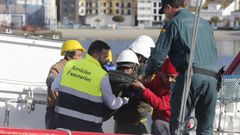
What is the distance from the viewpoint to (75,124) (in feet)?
14.1

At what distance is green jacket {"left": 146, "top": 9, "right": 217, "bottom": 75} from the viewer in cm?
434

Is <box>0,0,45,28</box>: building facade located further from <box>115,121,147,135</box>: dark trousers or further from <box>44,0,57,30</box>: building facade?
<box>115,121,147,135</box>: dark trousers

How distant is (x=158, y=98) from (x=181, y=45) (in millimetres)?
581

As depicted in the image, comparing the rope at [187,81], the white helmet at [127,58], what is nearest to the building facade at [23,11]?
the white helmet at [127,58]

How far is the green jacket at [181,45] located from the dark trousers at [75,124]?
0.62m

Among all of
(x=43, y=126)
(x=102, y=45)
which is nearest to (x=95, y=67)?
(x=102, y=45)

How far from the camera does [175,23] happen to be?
4.36 m

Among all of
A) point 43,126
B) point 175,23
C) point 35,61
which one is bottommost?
point 43,126

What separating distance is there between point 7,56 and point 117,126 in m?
2.62

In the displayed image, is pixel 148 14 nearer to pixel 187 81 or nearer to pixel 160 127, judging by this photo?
pixel 160 127

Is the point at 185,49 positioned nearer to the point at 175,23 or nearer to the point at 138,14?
the point at 175,23

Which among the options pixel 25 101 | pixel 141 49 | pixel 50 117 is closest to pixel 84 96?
pixel 50 117

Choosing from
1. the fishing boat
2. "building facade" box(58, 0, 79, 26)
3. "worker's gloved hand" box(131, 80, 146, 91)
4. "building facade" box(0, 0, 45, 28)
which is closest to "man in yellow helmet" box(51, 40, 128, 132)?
the fishing boat

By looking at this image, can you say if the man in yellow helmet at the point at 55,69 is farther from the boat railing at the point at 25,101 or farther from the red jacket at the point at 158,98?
the red jacket at the point at 158,98
